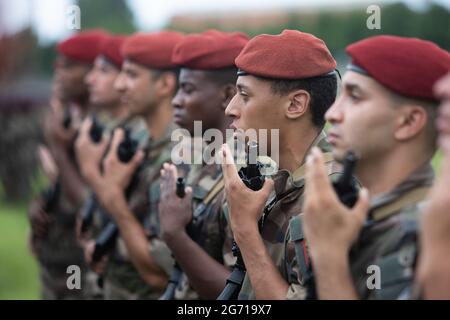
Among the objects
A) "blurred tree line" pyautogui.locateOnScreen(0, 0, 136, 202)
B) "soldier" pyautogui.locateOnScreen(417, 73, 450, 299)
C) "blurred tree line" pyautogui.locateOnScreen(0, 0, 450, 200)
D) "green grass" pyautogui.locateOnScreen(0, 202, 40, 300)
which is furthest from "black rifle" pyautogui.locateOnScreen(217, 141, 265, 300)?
"blurred tree line" pyautogui.locateOnScreen(0, 0, 136, 202)

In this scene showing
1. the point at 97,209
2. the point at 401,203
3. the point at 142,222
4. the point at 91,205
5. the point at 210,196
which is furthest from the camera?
the point at 91,205

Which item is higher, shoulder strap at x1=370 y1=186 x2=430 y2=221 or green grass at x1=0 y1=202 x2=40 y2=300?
shoulder strap at x1=370 y1=186 x2=430 y2=221

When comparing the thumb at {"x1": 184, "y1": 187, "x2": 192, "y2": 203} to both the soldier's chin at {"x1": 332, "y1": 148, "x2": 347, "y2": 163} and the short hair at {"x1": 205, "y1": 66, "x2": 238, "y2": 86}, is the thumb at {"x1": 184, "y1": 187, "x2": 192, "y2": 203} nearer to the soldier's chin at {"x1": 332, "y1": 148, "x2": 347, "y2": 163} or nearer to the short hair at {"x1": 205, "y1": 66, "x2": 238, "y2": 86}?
the short hair at {"x1": 205, "y1": 66, "x2": 238, "y2": 86}

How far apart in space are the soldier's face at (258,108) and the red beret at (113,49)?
3.60 metres

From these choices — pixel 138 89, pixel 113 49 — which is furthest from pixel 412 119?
pixel 113 49

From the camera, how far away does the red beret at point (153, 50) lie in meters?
5.89

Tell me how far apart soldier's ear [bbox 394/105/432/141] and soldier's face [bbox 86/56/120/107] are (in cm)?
469

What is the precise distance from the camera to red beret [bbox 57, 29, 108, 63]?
7.88m

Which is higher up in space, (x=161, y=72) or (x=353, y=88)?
(x=353, y=88)

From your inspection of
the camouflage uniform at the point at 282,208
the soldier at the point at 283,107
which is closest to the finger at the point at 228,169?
the soldier at the point at 283,107

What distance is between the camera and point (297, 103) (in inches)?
145

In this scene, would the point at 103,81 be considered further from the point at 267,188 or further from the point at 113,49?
the point at 267,188

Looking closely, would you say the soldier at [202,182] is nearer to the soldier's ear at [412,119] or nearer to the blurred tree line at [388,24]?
the soldier's ear at [412,119]

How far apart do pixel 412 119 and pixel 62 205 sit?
5108 millimetres
